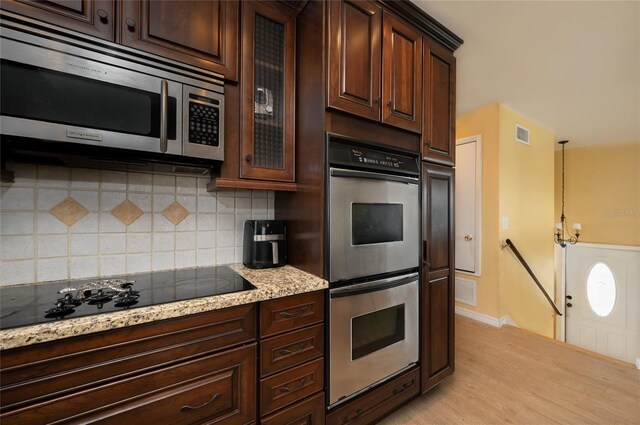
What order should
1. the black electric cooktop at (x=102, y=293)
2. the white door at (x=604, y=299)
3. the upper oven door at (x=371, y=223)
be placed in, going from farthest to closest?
the white door at (x=604, y=299) < the upper oven door at (x=371, y=223) < the black electric cooktop at (x=102, y=293)

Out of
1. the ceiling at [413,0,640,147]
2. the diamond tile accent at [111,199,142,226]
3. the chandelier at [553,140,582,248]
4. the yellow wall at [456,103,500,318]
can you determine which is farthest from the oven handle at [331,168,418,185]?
the chandelier at [553,140,582,248]

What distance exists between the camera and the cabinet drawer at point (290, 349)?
1.16 metres

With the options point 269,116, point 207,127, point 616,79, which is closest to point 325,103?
point 269,116

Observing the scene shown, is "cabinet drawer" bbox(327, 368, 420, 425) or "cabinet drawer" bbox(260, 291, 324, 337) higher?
"cabinet drawer" bbox(260, 291, 324, 337)

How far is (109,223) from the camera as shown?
4.41ft

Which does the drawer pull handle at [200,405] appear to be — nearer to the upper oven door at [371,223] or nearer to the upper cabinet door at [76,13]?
the upper oven door at [371,223]

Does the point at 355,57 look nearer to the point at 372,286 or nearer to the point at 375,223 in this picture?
the point at 375,223

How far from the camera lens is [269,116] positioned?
149 cm

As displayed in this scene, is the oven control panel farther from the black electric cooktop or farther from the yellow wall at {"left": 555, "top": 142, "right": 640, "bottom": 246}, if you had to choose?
the yellow wall at {"left": 555, "top": 142, "right": 640, "bottom": 246}

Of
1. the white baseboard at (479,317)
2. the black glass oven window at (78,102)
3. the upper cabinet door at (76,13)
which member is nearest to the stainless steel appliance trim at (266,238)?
the black glass oven window at (78,102)

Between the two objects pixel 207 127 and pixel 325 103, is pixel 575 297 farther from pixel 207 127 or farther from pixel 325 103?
pixel 207 127

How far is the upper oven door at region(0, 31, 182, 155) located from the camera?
3.00ft

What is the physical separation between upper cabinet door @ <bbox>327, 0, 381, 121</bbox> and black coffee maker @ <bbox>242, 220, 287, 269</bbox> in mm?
773

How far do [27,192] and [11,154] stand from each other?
8.4 inches
